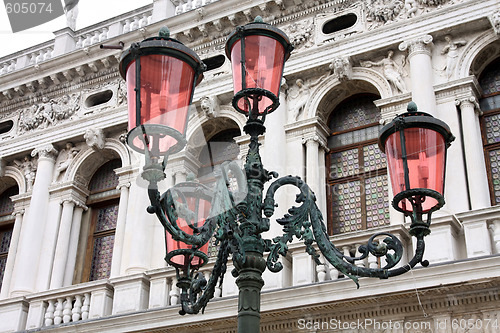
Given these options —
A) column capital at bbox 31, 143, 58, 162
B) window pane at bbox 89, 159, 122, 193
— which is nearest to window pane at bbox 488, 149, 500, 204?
window pane at bbox 89, 159, 122, 193

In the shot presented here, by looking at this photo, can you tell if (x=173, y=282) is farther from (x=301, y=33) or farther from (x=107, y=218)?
(x=301, y=33)

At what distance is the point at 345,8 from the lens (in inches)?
500

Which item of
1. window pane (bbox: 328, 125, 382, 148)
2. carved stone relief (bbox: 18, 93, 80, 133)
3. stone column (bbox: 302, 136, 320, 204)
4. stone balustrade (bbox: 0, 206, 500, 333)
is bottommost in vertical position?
stone balustrade (bbox: 0, 206, 500, 333)

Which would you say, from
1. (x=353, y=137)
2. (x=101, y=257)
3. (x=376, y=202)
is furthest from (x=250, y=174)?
(x=101, y=257)

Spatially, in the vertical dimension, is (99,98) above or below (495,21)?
above

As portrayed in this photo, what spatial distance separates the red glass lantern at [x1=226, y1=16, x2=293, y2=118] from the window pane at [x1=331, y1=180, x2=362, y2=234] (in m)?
5.81

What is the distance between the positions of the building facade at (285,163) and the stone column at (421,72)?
29mm

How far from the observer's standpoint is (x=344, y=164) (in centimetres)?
1207

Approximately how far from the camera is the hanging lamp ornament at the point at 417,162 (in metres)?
5.77

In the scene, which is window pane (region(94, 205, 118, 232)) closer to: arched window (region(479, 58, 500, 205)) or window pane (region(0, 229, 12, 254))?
window pane (region(0, 229, 12, 254))

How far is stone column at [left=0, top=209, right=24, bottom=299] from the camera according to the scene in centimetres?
1366

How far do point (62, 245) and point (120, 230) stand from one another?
1371mm

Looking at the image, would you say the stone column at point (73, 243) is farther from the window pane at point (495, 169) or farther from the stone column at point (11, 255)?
the window pane at point (495, 169)

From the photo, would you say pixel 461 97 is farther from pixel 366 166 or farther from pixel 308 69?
pixel 308 69
